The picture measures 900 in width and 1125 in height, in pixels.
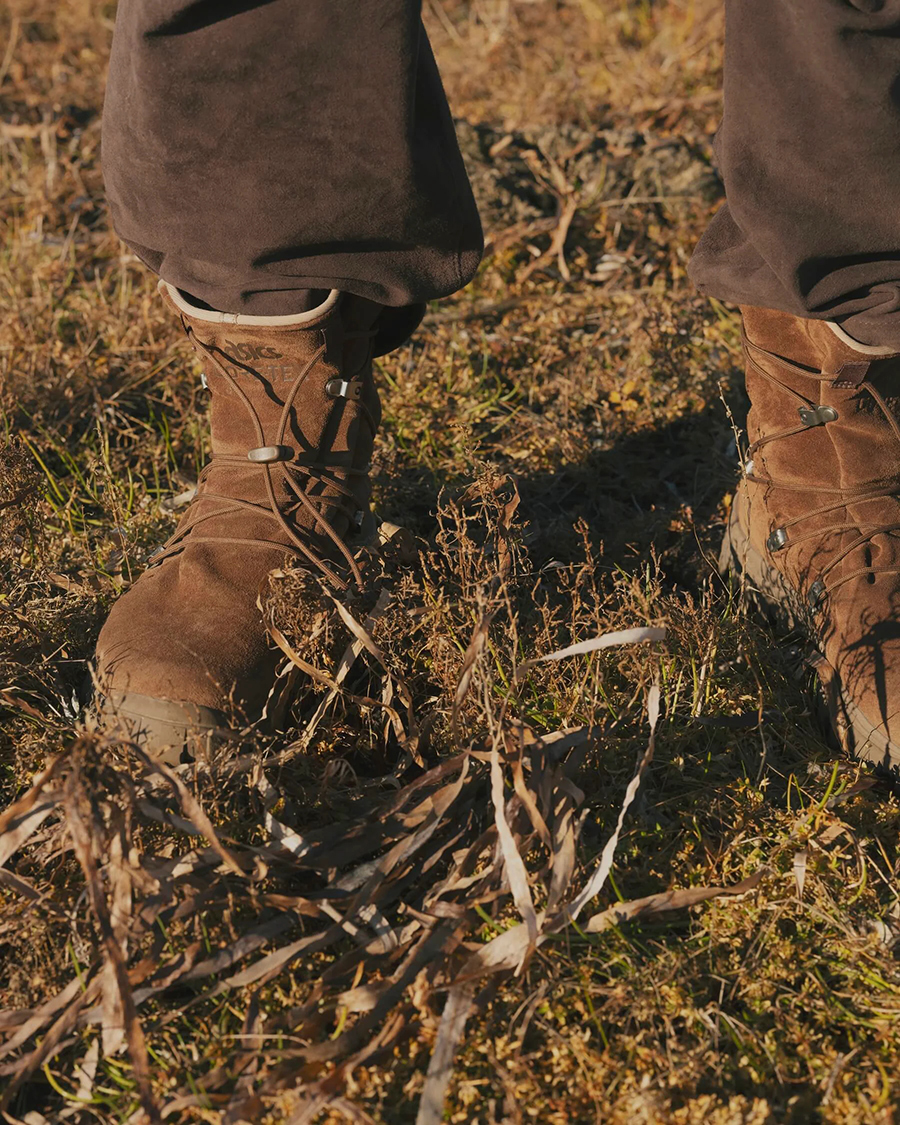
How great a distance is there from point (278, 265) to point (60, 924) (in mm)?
1070

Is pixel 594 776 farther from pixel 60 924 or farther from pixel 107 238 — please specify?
pixel 107 238

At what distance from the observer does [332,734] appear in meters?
1.80

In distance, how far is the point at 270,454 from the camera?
182 centimetres

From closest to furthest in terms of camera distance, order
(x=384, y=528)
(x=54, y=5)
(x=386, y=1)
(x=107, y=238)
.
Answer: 1. (x=386, y=1)
2. (x=384, y=528)
3. (x=107, y=238)
4. (x=54, y=5)

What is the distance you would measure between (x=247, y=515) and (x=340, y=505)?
165mm

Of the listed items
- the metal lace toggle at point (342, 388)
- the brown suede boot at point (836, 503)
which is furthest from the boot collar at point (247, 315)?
the brown suede boot at point (836, 503)

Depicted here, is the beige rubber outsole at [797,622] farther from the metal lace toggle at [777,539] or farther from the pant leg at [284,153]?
the pant leg at [284,153]

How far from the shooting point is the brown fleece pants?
150 cm

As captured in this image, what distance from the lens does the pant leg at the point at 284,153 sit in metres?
1.52

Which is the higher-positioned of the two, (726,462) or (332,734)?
(332,734)

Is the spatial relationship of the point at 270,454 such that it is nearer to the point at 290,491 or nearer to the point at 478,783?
the point at 290,491

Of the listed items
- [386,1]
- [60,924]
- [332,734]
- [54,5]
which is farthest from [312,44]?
[54,5]

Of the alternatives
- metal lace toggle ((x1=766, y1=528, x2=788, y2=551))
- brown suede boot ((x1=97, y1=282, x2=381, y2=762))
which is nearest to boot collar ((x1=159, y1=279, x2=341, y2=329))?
brown suede boot ((x1=97, y1=282, x2=381, y2=762))

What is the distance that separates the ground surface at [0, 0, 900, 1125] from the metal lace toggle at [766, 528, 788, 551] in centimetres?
15
